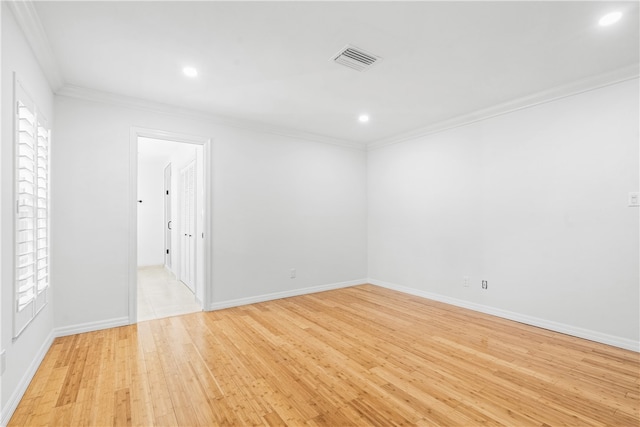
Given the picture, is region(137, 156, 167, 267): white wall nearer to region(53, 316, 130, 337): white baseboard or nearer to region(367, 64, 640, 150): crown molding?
region(53, 316, 130, 337): white baseboard

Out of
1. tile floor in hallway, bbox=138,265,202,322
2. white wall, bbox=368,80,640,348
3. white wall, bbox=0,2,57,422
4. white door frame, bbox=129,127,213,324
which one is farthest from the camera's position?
tile floor in hallway, bbox=138,265,202,322

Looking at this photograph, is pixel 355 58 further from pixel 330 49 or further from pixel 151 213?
pixel 151 213

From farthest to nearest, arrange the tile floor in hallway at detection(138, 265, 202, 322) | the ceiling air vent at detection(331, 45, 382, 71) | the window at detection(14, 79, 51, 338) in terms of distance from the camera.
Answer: the tile floor in hallway at detection(138, 265, 202, 322)
the ceiling air vent at detection(331, 45, 382, 71)
the window at detection(14, 79, 51, 338)

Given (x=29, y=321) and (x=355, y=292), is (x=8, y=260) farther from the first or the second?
(x=355, y=292)

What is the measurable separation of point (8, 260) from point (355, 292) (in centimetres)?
404

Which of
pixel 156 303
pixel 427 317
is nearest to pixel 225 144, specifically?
pixel 156 303

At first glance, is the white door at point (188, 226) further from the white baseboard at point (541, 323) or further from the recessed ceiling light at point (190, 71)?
the white baseboard at point (541, 323)

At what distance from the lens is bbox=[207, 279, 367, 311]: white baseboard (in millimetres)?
3979

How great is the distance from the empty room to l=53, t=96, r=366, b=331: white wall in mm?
25

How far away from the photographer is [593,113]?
301 centimetres

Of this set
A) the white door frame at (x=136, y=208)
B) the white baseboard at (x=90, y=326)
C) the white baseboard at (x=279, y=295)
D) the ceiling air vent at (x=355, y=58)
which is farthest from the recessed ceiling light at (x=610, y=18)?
the white baseboard at (x=90, y=326)

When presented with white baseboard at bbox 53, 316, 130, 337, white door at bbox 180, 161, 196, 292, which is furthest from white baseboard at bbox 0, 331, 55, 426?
white door at bbox 180, 161, 196, 292

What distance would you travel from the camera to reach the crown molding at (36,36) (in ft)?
6.11

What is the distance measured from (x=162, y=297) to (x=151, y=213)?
382 centimetres
